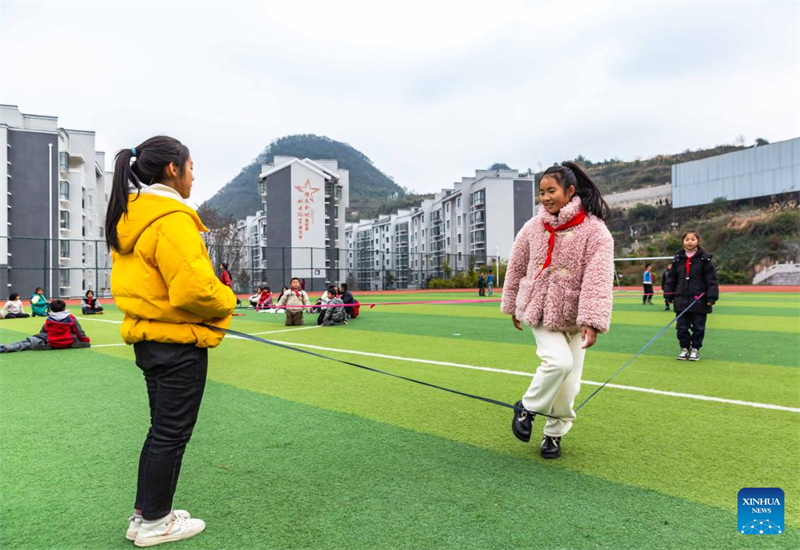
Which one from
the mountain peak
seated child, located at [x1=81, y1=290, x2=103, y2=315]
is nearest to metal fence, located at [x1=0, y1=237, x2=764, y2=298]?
seated child, located at [x1=81, y1=290, x2=103, y2=315]

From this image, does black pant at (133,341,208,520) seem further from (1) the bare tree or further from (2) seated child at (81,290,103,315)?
(1) the bare tree

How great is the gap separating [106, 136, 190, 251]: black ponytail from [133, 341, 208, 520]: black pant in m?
0.53

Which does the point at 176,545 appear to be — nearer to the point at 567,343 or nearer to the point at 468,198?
the point at 567,343

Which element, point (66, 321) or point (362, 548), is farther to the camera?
point (66, 321)

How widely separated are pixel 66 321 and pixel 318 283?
38.9 m

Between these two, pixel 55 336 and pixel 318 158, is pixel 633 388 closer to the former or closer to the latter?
pixel 55 336

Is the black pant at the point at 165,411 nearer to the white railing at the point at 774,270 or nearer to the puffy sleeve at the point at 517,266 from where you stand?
the puffy sleeve at the point at 517,266

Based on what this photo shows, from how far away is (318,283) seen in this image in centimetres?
4766

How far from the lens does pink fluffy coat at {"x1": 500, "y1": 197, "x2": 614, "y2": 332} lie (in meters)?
3.19

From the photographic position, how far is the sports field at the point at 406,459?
100 inches

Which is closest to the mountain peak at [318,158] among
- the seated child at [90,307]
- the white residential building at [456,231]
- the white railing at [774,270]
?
the white residential building at [456,231]

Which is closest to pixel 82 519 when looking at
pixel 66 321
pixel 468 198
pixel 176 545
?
pixel 176 545

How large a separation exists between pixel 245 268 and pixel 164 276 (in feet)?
126

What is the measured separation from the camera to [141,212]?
7.70 feet
